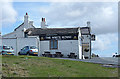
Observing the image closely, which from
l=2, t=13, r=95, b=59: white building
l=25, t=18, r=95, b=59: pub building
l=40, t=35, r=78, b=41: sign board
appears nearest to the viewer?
l=25, t=18, r=95, b=59: pub building

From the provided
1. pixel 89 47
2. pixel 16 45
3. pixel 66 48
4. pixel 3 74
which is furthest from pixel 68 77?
pixel 89 47

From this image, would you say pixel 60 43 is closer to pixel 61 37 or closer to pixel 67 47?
pixel 61 37

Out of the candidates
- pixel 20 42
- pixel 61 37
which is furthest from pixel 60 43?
pixel 20 42

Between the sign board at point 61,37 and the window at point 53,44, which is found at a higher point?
the sign board at point 61,37

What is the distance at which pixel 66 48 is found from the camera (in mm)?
35750

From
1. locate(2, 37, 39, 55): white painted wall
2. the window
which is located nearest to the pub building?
the window

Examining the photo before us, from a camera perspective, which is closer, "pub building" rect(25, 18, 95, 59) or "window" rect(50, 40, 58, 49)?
"pub building" rect(25, 18, 95, 59)

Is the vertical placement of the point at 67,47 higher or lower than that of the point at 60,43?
lower

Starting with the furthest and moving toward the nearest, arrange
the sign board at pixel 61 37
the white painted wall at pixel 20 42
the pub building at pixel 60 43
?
the white painted wall at pixel 20 42
the sign board at pixel 61 37
the pub building at pixel 60 43

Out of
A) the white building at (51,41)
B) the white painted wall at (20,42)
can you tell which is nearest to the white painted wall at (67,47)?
the white building at (51,41)

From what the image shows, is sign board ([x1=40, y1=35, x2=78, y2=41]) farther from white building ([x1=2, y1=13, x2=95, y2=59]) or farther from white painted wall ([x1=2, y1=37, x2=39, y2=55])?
white painted wall ([x1=2, y1=37, x2=39, y2=55])

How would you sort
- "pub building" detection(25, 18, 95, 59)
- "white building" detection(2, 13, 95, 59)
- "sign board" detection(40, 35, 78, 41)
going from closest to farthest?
1. "pub building" detection(25, 18, 95, 59)
2. "white building" detection(2, 13, 95, 59)
3. "sign board" detection(40, 35, 78, 41)

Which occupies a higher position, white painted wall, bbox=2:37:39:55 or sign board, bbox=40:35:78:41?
sign board, bbox=40:35:78:41

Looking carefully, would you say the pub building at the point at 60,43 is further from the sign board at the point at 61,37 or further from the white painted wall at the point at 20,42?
the white painted wall at the point at 20,42
